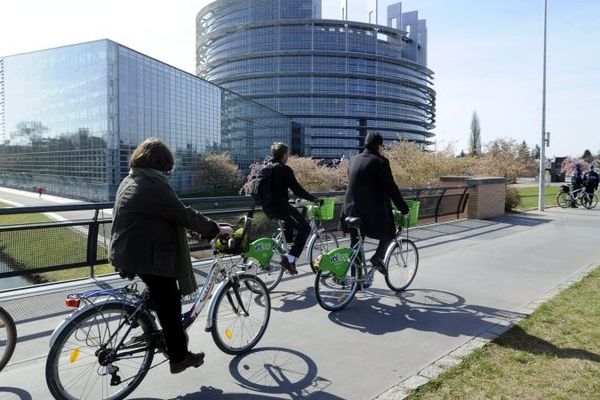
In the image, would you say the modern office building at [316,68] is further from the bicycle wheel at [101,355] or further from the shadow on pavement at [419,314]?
the bicycle wheel at [101,355]

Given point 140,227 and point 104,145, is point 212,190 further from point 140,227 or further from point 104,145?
point 140,227

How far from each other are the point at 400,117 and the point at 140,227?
379ft

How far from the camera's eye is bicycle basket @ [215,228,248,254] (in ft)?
13.2

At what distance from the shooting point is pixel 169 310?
11.5ft

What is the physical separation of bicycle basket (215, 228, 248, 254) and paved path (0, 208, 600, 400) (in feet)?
3.23

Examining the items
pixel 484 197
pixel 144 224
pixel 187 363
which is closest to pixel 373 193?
pixel 187 363

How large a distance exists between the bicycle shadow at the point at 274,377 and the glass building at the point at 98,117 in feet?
148

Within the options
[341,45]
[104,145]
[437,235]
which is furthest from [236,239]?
[341,45]

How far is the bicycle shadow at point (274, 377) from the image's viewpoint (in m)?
3.60

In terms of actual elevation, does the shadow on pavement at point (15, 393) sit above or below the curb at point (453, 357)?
below

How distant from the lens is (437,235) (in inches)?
453

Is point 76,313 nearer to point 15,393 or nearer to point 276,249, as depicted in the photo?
point 15,393

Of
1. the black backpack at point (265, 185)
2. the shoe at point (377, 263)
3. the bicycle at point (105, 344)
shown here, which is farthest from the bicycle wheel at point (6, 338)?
the shoe at point (377, 263)

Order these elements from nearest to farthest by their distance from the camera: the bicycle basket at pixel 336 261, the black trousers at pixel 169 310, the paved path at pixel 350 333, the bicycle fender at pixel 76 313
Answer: the bicycle fender at pixel 76 313 → the black trousers at pixel 169 310 → the paved path at pixel 350 333 → the bicycle basket at pixel 336 261
